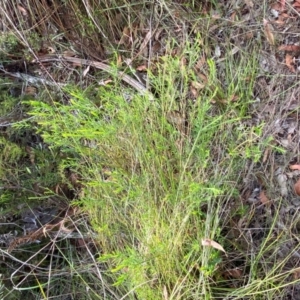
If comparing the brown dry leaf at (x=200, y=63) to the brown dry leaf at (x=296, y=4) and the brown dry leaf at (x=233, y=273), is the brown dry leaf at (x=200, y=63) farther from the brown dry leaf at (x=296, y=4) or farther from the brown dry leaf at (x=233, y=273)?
the brown dry leaf at (x=233, y=273)

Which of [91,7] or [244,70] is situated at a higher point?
[91,7]

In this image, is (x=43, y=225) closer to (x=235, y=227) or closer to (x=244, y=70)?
(x=235, y=227)

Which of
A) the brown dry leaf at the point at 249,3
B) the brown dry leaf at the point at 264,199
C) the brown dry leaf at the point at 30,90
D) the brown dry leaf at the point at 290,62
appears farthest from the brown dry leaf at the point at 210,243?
the brown dry leaf at the point at 30,90

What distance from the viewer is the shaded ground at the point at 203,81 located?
1.66 m

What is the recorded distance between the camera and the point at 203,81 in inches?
70.6

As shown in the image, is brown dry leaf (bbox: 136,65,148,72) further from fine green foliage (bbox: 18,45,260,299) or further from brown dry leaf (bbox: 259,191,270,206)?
brown dry leaf (bbox: 259,191,270,206)

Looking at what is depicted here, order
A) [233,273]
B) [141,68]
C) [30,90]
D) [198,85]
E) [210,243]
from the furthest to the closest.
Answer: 1. [30,90]
2. [141,68]
3. [198,85]
4. [233,273]
5. [210,243]

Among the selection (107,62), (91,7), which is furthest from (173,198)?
(91,7)

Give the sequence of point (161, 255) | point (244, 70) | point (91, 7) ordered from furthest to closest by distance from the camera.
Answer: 1. point (91, 7)
2. point (244, 70)
3. point (161, 255)

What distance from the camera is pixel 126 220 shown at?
1605 millimetres

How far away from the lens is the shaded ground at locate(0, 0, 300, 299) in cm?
166

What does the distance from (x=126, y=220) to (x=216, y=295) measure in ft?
1.25

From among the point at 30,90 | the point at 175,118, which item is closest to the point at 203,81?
the point at 175,118

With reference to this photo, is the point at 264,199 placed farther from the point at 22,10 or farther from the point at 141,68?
the point at 22,10
